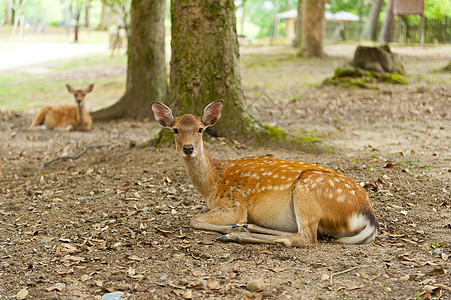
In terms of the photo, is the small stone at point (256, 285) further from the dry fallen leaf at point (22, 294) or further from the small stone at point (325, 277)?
the dry fallen leaf at point (22, 294)

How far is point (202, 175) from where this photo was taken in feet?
17.0

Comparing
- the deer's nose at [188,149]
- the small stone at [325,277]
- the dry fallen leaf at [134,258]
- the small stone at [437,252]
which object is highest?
the deer's nose at [188,149]

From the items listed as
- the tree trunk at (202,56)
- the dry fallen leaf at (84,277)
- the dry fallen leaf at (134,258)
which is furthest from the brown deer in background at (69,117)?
the dry fallen leaf at (84,277)

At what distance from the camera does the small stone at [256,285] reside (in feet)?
12.4

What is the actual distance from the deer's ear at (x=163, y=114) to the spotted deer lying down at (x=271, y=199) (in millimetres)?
10

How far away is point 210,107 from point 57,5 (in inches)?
2207

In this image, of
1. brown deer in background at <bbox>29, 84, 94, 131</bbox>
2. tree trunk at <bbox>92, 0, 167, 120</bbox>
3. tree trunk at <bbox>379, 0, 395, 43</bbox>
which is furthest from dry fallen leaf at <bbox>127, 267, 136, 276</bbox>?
tree trunk at <bbox>379, 0, 395, 43</bbox>

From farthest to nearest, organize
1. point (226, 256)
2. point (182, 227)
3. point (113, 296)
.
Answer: point (182, 227) → point (226, 256) → point (113, 296)

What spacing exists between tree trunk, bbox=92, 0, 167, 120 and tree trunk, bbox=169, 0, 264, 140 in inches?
175

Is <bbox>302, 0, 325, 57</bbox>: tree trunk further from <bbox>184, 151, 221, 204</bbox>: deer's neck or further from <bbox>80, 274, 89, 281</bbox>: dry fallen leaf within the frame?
<bbox>80, 274, 89, 281</bbox>: dry fallen leaf

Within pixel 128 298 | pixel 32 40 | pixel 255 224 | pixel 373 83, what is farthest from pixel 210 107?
pixel 32 40

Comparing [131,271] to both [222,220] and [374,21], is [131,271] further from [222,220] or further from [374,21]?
[374,21]

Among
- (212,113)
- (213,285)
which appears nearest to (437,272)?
(213,285)

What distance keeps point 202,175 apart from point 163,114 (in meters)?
0.74
